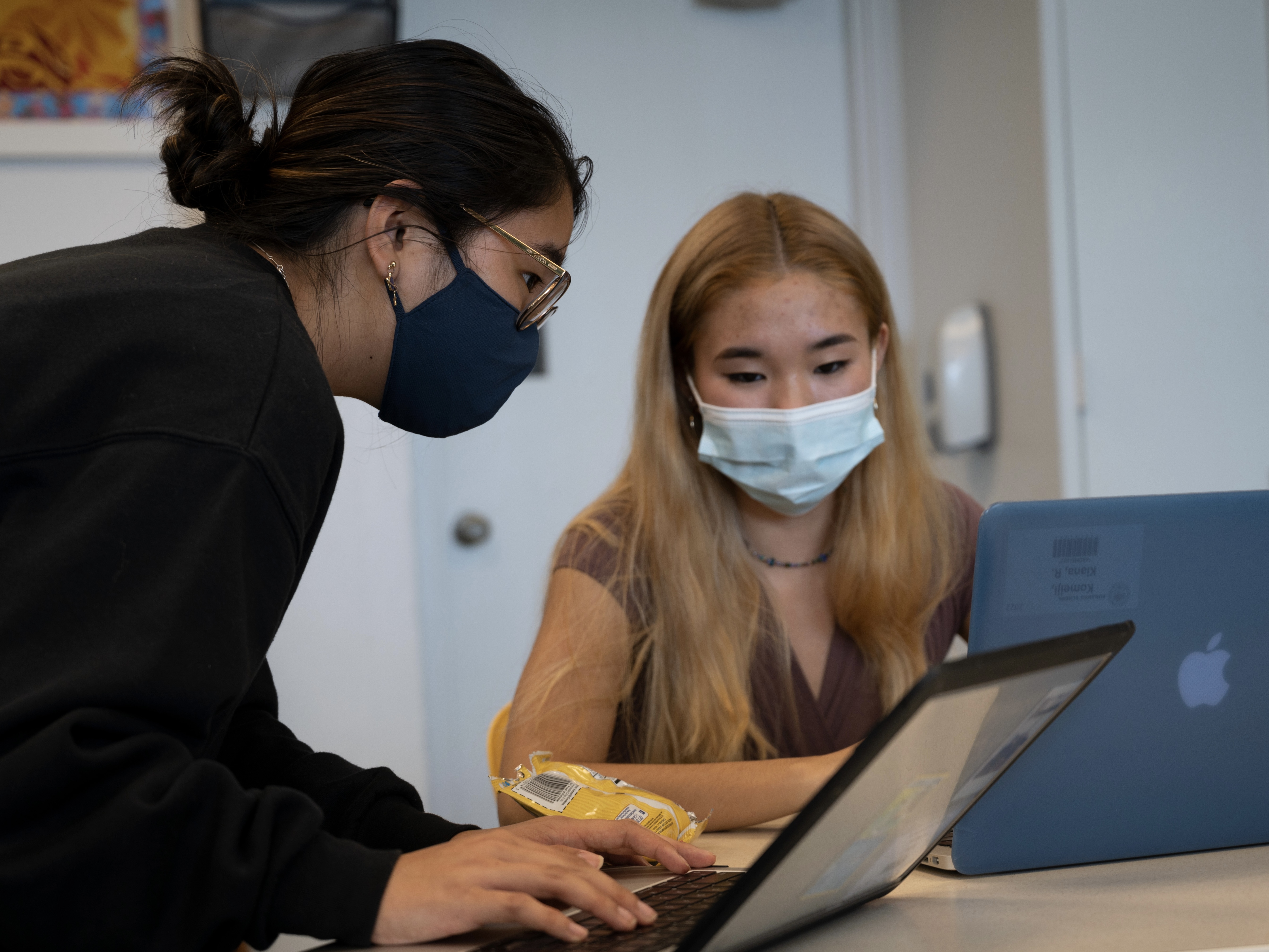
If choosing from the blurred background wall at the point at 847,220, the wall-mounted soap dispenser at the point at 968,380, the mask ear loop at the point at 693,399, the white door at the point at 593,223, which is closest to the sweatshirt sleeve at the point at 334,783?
the mask ear loop at the point at 693,399

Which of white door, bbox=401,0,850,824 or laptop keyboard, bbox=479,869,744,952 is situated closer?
laptop keyboard, bbox=479,869,744,952

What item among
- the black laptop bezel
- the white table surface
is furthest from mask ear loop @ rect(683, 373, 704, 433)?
the black laptop bezel

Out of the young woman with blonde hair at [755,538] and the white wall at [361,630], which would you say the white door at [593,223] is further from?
the young woman with blonde hair at [755,538]

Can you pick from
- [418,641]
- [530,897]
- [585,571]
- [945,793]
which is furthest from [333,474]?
[418,641]

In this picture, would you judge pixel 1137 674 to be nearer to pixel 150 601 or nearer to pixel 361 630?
pixel 150 601

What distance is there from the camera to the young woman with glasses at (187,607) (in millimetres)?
537

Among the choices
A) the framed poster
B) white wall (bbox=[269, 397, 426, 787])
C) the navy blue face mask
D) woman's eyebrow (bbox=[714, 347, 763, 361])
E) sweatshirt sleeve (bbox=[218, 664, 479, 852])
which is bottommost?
white wall (bbox=[269, 397, 426, 787])

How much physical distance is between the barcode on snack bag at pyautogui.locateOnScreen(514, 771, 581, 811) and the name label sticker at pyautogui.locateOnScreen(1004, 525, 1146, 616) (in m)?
0.37

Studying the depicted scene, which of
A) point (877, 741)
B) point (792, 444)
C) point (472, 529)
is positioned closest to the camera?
point (877, 741)

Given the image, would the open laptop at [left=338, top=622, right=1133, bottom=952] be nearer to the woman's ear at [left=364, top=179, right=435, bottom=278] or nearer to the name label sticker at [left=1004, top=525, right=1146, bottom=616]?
the name label sticker at [left=1004, top=525, right=1146, bottom=616]

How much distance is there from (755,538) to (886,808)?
0.88 meters

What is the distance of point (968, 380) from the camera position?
2266 mm

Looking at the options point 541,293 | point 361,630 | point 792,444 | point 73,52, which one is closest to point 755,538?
point 792,444

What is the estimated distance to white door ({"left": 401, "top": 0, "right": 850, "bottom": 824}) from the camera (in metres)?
2.42
